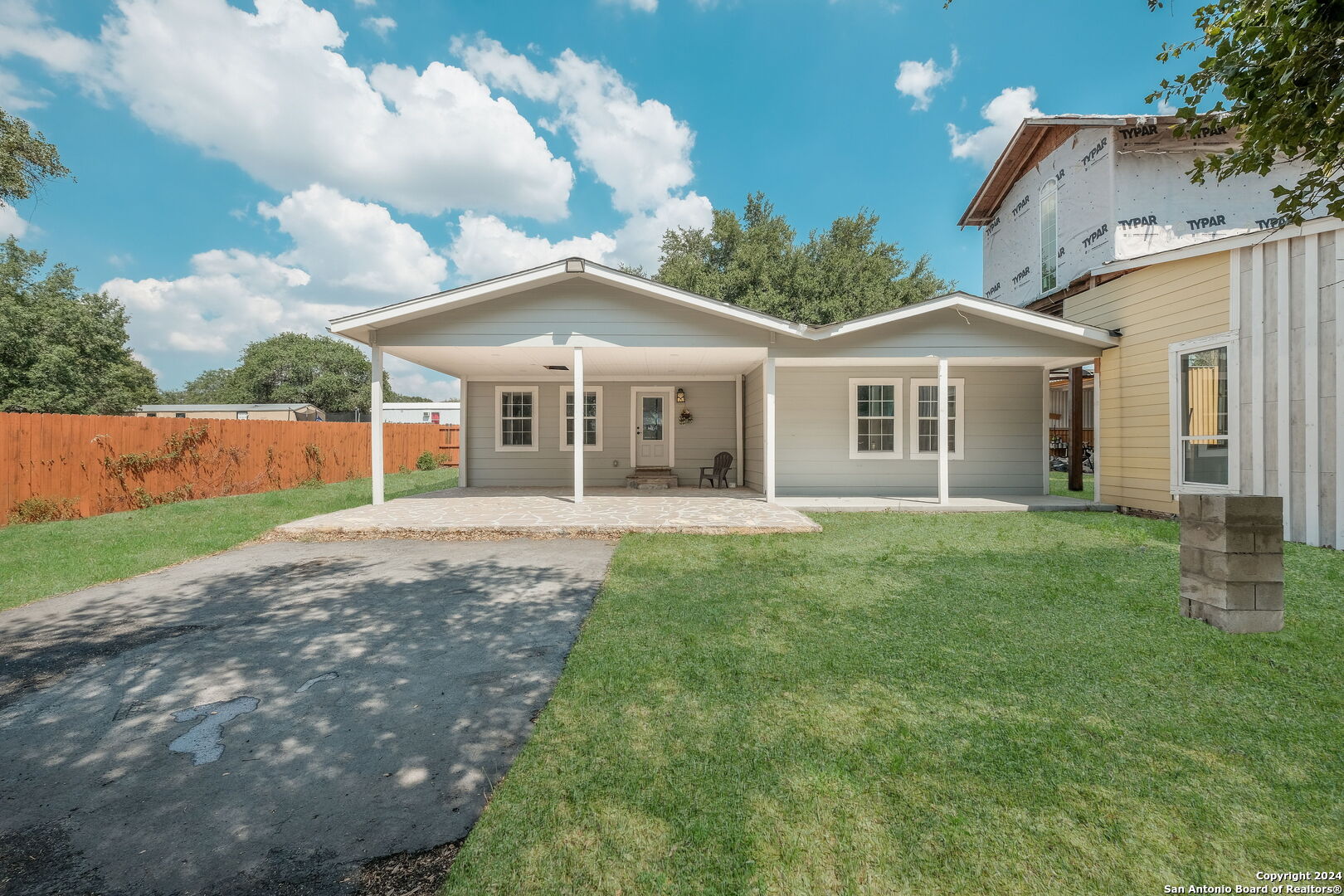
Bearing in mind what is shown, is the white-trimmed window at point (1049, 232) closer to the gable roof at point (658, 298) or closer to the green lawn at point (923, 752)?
the gable roof at point (658, 298)

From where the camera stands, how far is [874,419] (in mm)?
10086

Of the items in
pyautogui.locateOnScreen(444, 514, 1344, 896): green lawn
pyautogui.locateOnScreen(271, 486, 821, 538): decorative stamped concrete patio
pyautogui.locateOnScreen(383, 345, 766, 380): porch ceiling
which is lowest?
pyautogui.locateOnScreen(444, 514, 1344, 896): green lawn

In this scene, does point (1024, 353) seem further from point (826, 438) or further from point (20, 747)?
point (20, 747)

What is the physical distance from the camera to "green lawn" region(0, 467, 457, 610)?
195 inches

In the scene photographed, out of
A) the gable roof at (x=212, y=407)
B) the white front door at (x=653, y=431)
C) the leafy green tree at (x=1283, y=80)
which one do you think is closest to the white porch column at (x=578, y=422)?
the white front door at (x=653, y=431)

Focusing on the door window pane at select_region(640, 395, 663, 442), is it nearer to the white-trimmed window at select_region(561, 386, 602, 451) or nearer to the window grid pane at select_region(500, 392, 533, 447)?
the white-trimmed window at select_region(561, 386, 602, 451)

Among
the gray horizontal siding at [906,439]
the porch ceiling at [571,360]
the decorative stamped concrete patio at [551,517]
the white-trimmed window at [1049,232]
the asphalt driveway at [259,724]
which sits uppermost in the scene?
the white-trimmed window at [1049,232]

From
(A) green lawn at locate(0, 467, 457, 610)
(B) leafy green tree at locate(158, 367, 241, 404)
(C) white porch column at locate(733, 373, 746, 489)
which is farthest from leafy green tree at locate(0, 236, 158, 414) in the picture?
(B) leafy green tree at locate(158, 367, 241, 404)

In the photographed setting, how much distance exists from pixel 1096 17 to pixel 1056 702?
8.19 meters

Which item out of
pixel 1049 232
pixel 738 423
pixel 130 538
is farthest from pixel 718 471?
pixel 130 538

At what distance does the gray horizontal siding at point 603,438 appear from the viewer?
11656 millimetres

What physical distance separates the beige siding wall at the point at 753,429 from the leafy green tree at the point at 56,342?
28.3m

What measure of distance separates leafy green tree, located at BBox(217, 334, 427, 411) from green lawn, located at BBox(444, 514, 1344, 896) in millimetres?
52701

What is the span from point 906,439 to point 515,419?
7877 mm
